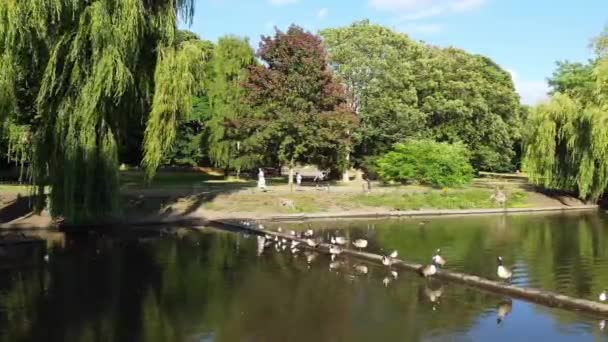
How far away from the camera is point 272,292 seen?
1839cm

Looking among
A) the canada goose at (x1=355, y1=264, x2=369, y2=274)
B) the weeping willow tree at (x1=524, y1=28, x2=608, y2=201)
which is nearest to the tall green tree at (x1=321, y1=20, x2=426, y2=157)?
the weeping willow tree at (x1=524, y1=28, x2=608, y2=201)

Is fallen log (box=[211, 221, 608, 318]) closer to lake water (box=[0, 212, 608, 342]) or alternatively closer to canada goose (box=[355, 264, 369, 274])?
lake water (box=[0, 212, 608, 342])

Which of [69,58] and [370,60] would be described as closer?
[69,58]

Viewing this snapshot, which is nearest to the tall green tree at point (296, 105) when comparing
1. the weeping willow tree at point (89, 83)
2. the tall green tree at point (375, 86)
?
the tall green tree at point (375, 86)

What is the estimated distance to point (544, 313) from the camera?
51.7 ft

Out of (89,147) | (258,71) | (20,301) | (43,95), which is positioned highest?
(258,71)

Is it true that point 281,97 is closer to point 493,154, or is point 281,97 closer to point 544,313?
point 493,154

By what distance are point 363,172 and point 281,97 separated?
1484cm

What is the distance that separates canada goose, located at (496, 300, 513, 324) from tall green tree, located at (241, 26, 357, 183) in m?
28.6

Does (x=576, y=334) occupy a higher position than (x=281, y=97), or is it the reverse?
(x=281, y=97)

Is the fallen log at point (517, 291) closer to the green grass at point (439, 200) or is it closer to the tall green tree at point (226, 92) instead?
the green grass at point (439, 200)

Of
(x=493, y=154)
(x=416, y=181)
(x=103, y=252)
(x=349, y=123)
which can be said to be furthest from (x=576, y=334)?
(x=493, y=154)

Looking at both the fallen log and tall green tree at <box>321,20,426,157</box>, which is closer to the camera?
the fallen log

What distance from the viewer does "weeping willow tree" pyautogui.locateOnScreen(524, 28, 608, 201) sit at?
44531 millimetres
